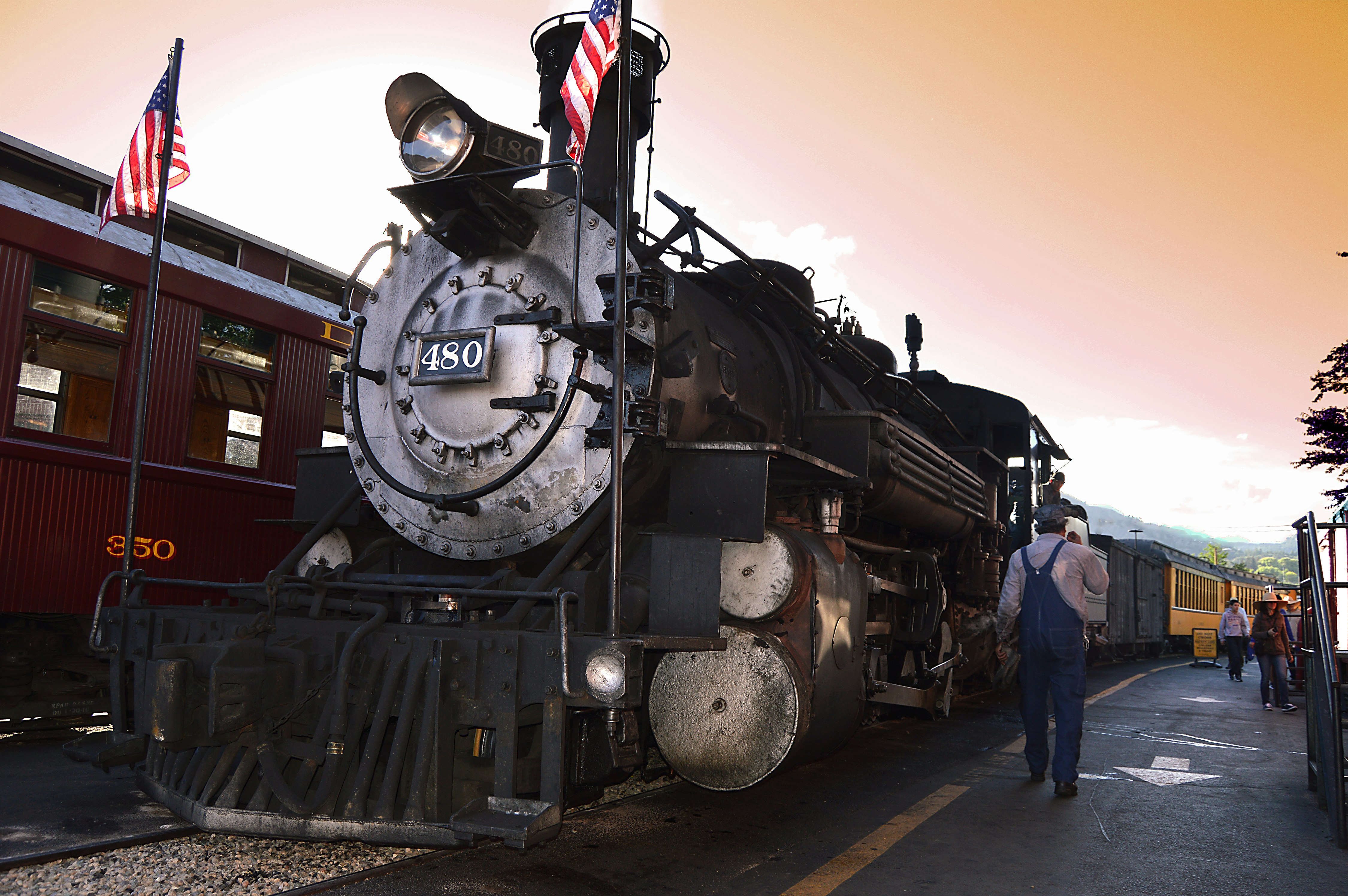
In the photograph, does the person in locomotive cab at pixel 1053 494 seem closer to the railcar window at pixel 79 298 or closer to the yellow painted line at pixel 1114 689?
the yellow painted line at pixel 1114 689

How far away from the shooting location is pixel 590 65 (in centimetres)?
406

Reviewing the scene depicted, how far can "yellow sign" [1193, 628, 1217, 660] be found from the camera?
63.7 ft

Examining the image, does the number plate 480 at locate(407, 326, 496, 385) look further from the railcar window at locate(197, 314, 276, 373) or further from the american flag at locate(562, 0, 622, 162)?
the railcar window at locate(197, 314, 276, 373)

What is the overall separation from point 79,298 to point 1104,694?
1026 centimetres

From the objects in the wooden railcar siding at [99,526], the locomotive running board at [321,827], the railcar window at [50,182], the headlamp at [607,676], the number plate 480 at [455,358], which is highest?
the railcar window at [50,182]

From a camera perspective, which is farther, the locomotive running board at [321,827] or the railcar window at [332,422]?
the railcar window at [332,422]

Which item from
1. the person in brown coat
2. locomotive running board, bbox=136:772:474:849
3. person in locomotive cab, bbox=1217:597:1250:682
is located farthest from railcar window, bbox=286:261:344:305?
person in locomotive cab, bbox=1217:597:1250:682

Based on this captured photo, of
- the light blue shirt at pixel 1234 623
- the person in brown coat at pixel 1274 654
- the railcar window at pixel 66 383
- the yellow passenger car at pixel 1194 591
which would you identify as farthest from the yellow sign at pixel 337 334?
the yellow passenger car at pixel 1194 591

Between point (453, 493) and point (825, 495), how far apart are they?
1582 millimetres

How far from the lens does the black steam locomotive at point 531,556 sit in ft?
9.47

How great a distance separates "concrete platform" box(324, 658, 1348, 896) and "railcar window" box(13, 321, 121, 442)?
3.95 m

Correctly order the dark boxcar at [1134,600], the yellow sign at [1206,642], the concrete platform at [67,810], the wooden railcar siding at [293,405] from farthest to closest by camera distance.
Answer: the yellow sign at [1206,642] → the dark boxcar at [1134,600] → the wooden railcar siding at [293,405] → the concrete platform at [67,810]

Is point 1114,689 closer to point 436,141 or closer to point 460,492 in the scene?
point 460,492

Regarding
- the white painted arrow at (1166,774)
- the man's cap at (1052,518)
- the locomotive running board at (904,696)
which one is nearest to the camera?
the locomotive running board at (904,696)
